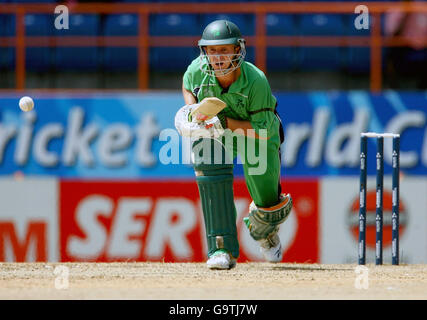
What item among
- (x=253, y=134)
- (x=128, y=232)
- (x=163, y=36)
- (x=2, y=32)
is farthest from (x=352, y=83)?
(x=253, y=134)

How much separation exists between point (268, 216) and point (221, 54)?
128cm

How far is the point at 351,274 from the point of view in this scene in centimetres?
639

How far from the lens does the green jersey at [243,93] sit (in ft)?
20.8

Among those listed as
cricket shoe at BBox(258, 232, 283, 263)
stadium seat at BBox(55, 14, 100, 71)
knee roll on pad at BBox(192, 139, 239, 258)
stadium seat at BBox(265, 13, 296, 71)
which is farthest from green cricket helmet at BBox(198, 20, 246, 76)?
stadium seat at BBox(55, 14, 100, 71)

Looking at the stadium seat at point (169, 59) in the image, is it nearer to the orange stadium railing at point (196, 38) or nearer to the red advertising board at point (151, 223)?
the orange stadium railing at point (196, 38)

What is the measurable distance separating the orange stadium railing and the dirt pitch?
4.74 m

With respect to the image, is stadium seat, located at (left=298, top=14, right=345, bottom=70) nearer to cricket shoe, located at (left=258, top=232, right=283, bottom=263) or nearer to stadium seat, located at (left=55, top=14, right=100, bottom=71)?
stadium seat, located at (left=55, top=14, right=100, bottom=71)

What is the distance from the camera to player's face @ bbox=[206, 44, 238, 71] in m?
6.27

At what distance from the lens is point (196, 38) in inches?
459

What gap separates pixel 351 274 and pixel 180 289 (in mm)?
1399

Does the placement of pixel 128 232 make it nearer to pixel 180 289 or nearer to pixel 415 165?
pixel 415 165

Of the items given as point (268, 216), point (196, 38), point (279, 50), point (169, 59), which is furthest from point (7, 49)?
point (268, 216)

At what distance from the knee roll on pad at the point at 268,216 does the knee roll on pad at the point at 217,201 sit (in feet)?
1.48
